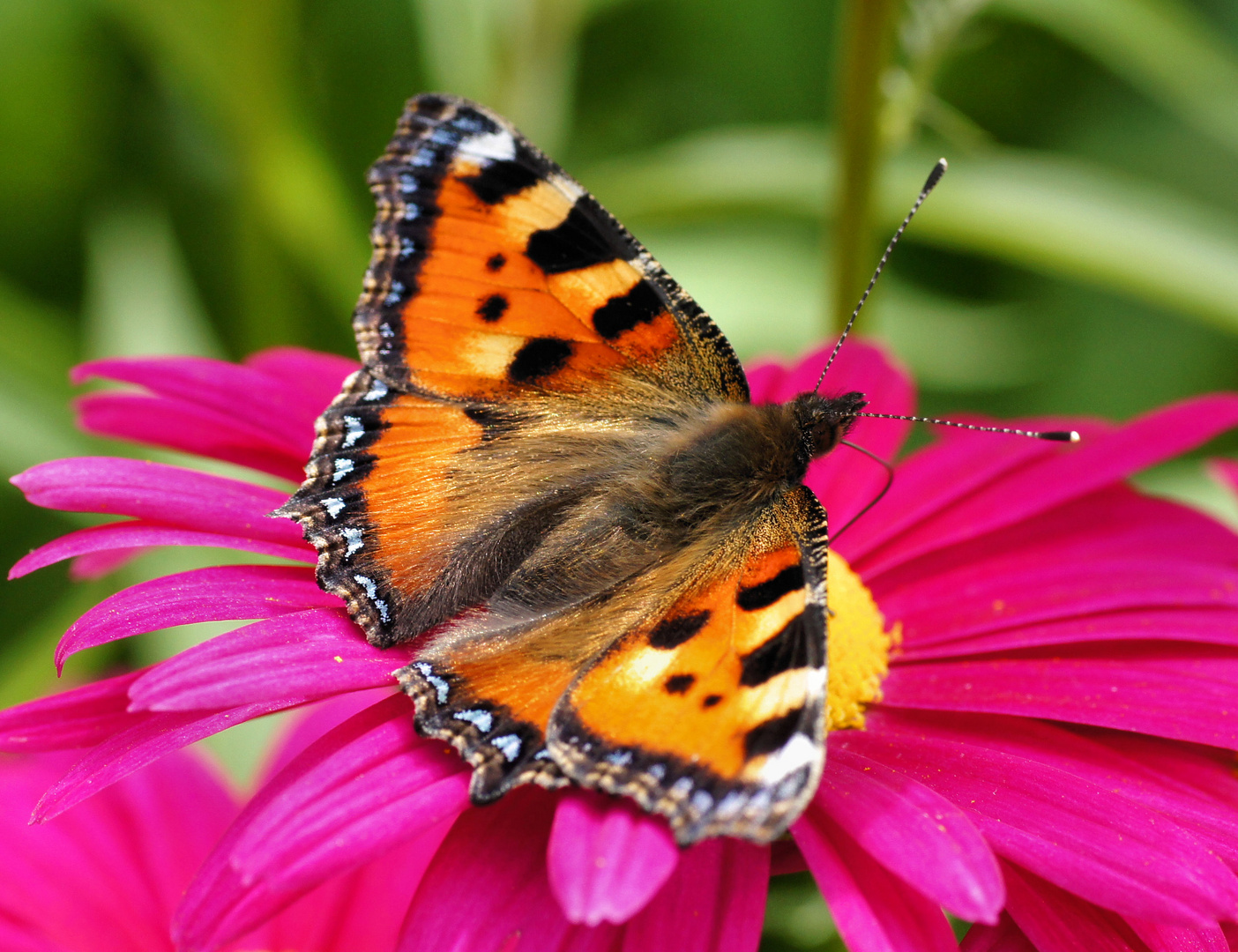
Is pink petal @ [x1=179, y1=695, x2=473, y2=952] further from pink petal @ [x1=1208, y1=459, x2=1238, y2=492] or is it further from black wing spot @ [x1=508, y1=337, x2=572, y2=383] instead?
pink petal @ [x1=1208, y1=459, x2=1238, y2=492]

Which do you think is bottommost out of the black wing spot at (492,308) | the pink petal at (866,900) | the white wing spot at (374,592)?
the white wing spot at (374,592)

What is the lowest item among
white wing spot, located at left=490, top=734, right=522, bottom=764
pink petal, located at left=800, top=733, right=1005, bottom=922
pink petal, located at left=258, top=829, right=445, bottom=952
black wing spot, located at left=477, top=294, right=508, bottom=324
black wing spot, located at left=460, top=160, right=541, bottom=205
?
pink petal, located at left=258, top=829, right=445, bottom=952

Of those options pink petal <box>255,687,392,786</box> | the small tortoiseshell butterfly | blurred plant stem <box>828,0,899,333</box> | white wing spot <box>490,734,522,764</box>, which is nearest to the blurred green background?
blurred plant stem <box>828,0,899,333</box>

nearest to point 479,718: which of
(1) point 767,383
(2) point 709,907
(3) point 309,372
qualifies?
(2) point 709,907

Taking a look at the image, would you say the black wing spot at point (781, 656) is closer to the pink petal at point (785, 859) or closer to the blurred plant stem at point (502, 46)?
the pink petal at point (785, 859)

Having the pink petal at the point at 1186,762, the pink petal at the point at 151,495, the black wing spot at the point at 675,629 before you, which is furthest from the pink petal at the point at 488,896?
the pink petal at the point at 1186,762
